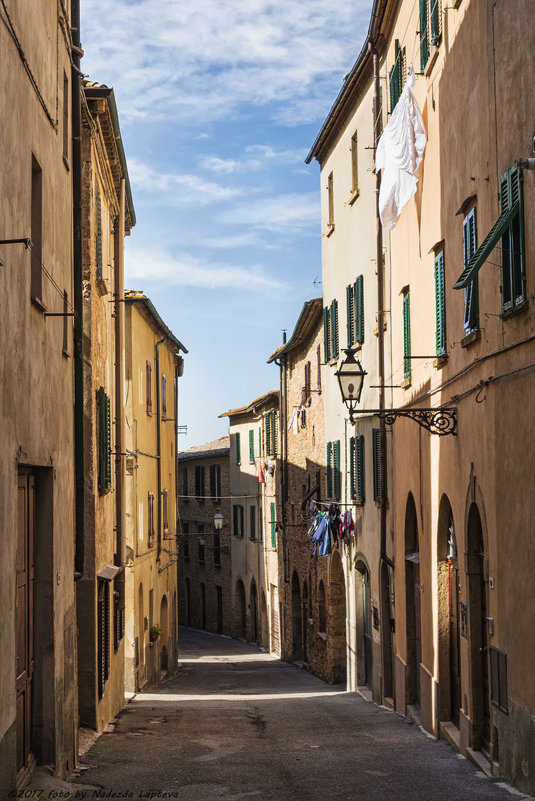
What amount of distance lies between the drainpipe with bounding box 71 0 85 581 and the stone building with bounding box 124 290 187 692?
927 cm

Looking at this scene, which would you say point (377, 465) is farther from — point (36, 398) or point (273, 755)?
point (36, 398)

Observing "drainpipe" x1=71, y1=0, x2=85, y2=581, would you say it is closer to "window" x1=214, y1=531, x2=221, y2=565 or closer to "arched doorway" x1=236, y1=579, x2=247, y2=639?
"arched doorway" x1=236, y1=579, x2=247, y2=639

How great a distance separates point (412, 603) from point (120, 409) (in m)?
6.79

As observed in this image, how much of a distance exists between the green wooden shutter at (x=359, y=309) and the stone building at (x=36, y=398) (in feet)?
34.0

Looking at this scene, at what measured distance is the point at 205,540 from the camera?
54156mm

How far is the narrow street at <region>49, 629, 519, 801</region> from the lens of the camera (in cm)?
1059

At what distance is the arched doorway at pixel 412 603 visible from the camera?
1786 centimetres

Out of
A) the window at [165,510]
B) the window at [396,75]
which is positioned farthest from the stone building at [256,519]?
the window at [396,75]

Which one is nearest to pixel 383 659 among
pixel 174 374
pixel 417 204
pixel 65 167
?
pixel 417 204

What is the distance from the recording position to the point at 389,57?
20031mm

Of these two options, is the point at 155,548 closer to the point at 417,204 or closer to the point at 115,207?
the point at 115,207

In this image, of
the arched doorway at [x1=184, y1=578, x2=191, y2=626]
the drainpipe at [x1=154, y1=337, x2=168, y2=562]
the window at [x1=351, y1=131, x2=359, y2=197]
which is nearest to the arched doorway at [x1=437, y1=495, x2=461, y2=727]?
the window at [x1=351, y1=131, x2=359, y2=197]

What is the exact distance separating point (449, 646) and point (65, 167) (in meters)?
8.14

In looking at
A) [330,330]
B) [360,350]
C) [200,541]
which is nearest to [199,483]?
[200,541]
